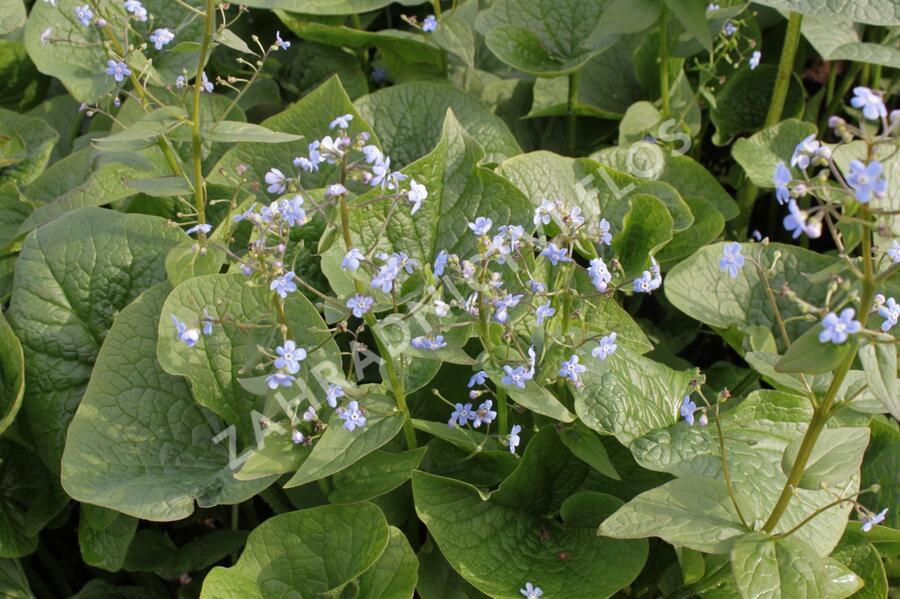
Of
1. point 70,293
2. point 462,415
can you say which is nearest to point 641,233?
point 462,415

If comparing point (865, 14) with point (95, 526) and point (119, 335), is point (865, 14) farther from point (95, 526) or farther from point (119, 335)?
point (95, 526)

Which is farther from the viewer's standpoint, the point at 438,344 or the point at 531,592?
the point at 531,592

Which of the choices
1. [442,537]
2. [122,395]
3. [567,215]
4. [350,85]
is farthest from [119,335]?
[350,85]

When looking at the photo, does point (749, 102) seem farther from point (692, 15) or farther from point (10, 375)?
point (10, 375)

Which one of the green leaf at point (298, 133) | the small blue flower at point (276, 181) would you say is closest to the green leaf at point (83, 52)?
the green leaf at point (298, 133)

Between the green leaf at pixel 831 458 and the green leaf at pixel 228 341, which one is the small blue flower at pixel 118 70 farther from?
the green leaf at pixel 831 458

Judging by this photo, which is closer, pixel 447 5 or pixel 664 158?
pixel 664 158
